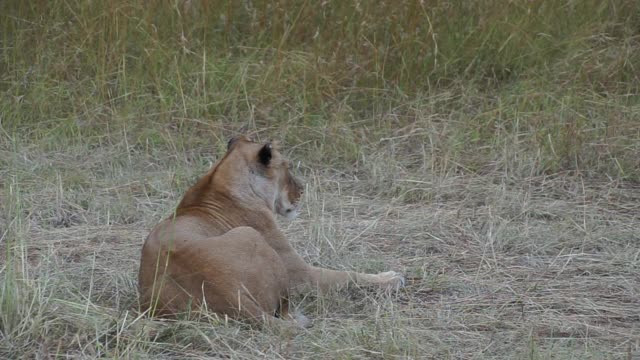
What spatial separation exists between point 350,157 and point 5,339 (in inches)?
135

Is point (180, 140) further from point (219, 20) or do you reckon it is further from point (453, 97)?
point (453, 97)

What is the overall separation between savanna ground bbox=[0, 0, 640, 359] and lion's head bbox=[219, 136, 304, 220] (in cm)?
37

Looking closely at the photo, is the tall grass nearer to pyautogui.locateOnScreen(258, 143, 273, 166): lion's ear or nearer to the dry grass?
the dry grass

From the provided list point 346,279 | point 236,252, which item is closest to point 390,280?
point 346,279

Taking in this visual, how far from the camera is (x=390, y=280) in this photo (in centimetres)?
533

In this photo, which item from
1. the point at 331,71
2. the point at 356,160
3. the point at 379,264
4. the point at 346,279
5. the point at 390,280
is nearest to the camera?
the point at 346,279

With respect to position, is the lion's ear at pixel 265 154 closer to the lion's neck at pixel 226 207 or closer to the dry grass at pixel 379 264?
the lion's neck at pixel 226 207

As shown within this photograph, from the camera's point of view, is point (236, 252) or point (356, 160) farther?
point (356, 160)

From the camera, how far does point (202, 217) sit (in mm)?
5070

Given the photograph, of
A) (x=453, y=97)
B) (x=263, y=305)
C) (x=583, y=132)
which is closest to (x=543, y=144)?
(x=583, y=132)

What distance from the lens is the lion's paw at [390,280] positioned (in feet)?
17.4

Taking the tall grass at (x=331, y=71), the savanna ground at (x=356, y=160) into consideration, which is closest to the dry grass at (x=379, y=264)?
the savanna ground at (x=356, y=160)

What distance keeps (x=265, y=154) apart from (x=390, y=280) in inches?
31.3

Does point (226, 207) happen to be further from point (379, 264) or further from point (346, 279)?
point (379, 264)
